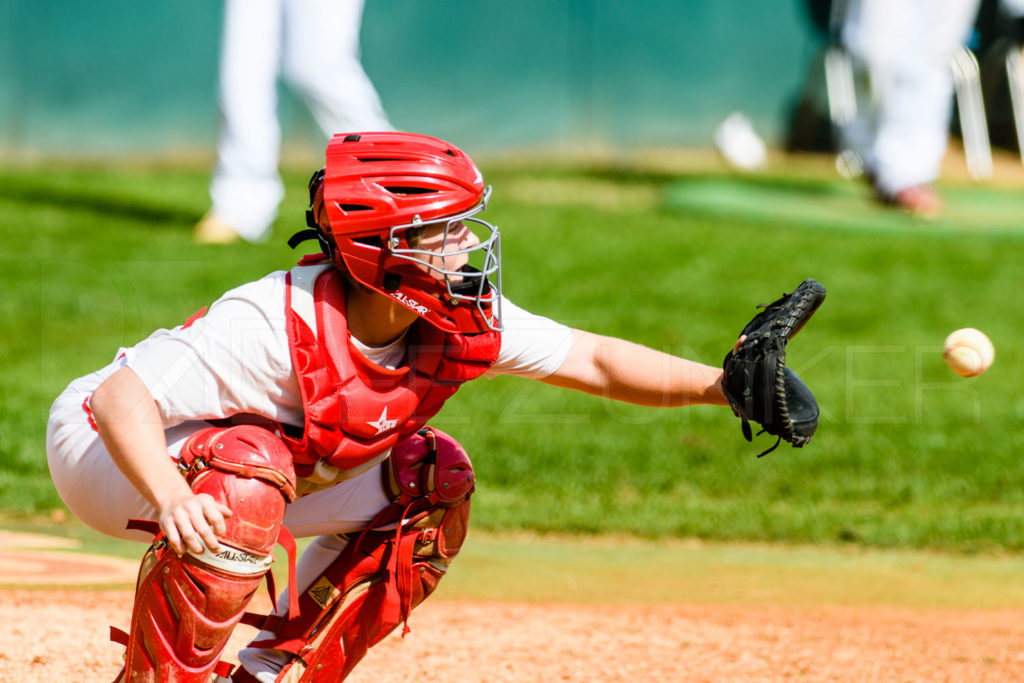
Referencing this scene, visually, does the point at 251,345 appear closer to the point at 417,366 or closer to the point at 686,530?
the point at 417,366

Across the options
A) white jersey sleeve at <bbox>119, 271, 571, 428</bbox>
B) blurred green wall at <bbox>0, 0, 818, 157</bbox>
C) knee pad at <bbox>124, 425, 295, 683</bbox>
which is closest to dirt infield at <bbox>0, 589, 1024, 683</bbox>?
knee pad at <bbox>124, 425, 295, 683</bbox>

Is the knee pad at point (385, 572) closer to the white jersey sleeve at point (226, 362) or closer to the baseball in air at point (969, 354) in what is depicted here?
the white jersey sleeve at point (226, 362)

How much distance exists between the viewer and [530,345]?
124 inches

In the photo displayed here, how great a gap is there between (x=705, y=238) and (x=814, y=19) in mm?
4932

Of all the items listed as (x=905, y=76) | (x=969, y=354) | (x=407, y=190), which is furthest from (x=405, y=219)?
(x=905, y=76)

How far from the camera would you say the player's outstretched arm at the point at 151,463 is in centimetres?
249

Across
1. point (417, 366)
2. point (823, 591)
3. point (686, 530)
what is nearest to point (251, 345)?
point (417, 366)

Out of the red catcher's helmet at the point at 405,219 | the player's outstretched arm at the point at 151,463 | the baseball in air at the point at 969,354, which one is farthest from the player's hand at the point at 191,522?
the baseball in air at the point at 969,354

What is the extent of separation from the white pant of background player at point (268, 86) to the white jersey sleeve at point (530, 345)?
5942 mm

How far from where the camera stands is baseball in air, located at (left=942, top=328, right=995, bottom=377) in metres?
3.32

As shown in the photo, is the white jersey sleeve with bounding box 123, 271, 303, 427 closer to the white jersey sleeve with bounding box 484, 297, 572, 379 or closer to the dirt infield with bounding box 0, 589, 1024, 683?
the white jersey sleeve with bounding box 484, 297, 572, 379

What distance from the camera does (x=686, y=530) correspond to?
220 inches

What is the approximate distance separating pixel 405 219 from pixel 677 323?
5988mm

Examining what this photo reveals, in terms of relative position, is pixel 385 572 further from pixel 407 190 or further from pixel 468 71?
pixel 468 71
